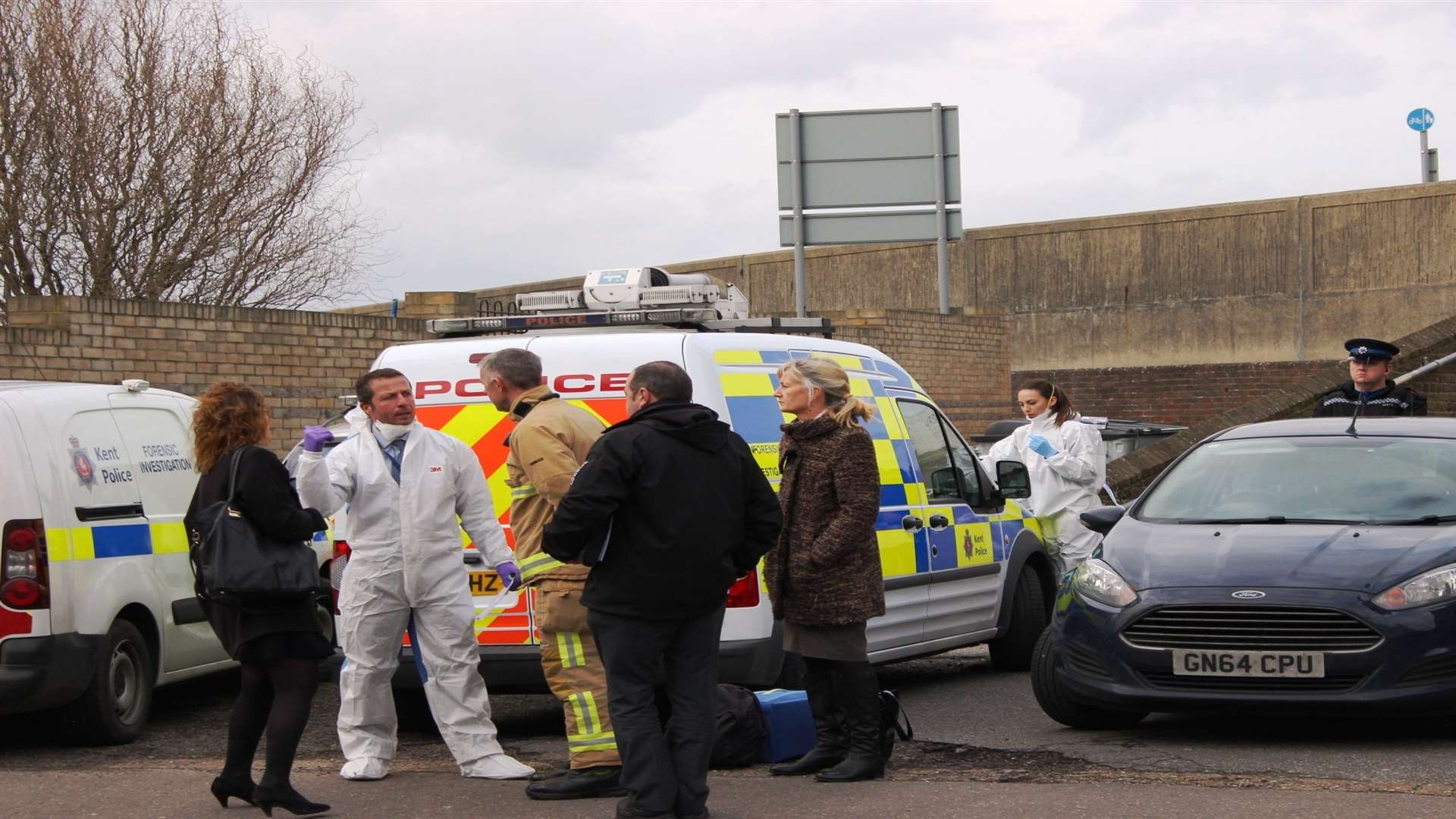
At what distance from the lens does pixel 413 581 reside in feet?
22.0

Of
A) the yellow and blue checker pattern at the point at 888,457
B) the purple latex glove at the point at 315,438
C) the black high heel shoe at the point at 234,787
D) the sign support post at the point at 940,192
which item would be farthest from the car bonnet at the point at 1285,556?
the sign support post at the point at 940,192

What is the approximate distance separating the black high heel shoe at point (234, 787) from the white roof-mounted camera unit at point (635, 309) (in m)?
3.21

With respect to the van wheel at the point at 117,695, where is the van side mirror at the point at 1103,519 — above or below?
above

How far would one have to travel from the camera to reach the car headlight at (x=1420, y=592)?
22.6 ft

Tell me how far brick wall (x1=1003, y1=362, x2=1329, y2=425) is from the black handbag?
20.4 m

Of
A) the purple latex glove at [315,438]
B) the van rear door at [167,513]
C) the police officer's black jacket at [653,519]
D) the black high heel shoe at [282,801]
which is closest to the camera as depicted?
the police officer's black jacket at [653,519]

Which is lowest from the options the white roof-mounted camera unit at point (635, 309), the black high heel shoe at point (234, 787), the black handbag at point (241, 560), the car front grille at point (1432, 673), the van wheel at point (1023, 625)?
the van wheel at point (1023, 625)

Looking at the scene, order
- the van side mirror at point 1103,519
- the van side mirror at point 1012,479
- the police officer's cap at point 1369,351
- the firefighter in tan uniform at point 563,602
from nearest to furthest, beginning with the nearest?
the firefighter in tan uniform at point 563,602
the van side mirror at point 1103,519
the van side mirror at point 1012,479
the police officer's cap at point 1369,351

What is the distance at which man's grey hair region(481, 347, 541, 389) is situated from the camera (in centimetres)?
678

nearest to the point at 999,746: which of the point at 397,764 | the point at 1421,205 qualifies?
the point at 397,764

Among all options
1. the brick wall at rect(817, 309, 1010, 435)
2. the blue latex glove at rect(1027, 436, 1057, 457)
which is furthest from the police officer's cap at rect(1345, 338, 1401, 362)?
the brick wall at rect(817, 309, 1010, 435)

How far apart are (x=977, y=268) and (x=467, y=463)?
2758cm

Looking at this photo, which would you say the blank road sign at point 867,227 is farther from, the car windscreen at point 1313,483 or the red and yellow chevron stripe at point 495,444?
the red and yellow chevron stripe at point 495,444

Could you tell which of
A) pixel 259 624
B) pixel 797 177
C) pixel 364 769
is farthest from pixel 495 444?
pixel 797 177
